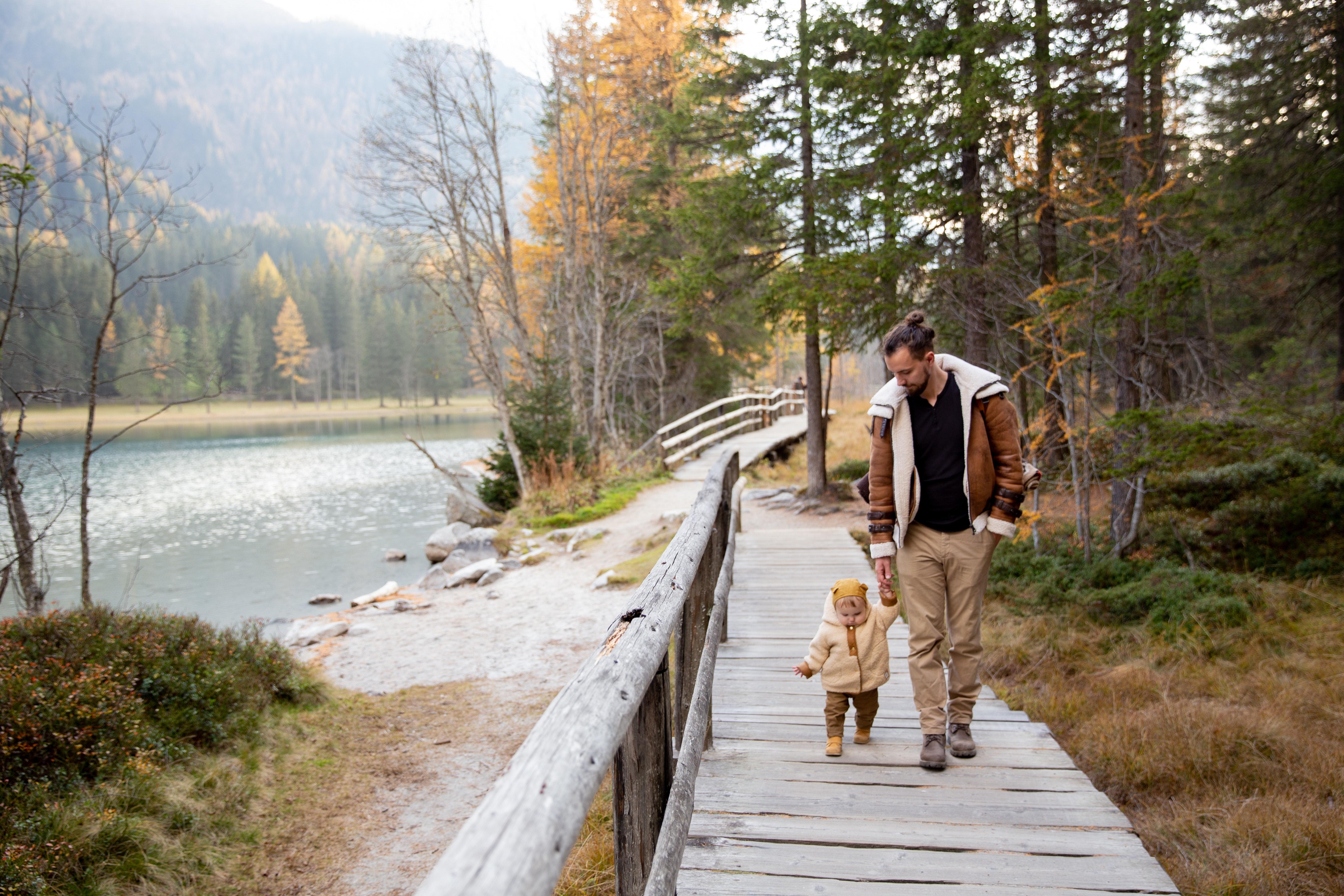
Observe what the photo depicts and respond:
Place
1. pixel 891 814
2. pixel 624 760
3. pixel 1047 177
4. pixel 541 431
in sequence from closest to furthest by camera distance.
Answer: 1. pixel 624 760
2. pixel 891 814
3. pixel 1047 177
4. pixel 541 431

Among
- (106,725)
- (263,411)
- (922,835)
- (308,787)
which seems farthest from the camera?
(263,411)

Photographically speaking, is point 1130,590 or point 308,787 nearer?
point 308,787

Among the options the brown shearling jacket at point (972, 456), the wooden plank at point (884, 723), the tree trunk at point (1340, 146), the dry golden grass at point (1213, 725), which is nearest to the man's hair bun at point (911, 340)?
the brown shearling jacket at point (972, 456)

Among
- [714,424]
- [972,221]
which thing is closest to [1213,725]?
[972,221]

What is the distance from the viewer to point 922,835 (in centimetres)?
247

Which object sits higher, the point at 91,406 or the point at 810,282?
the point at 810,282

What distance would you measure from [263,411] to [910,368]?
65.1 meters

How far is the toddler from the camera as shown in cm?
301

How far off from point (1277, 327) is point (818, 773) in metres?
14.5

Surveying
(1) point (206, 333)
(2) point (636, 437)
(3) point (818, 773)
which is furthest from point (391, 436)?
(3) point (818, 773)

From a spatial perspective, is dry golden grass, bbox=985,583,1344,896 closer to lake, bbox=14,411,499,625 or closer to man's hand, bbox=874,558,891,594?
man's hand, bbox=874,558,891,594

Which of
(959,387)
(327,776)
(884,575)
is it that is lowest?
(327,776)

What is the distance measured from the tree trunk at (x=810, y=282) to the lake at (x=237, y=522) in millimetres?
6865

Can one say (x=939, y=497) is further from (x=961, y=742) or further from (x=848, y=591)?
(x=961, y=742)
